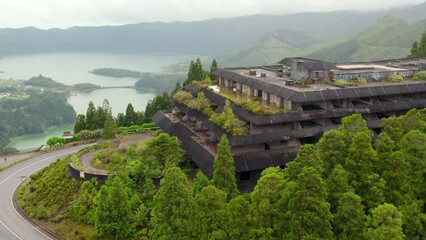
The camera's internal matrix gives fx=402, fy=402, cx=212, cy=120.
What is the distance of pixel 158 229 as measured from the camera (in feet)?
87.4

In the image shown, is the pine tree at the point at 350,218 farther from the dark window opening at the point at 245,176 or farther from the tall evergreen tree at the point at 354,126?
the dark window opening at the point at 245,176

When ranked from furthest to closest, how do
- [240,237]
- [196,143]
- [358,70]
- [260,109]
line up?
[358,70] → [196,143] → [260,109] → [240,237]

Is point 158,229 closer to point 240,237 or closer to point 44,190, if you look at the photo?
point 240,237

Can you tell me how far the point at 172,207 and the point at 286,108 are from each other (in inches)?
715

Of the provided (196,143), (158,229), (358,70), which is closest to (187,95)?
(196,143)

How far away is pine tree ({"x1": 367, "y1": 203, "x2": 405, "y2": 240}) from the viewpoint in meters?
21.1

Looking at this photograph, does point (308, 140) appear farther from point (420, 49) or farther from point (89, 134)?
point (420, 49)

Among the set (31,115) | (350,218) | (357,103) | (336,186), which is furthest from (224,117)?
(31,115)

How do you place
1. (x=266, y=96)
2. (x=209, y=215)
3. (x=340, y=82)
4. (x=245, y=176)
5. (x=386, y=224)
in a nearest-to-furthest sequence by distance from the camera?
1. (x=386, y=224)
2. (x=209, y=215)
3. (x=245, y=176)
4. (x=266, y=96)
5. (x=340, y=82)

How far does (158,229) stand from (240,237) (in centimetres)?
625

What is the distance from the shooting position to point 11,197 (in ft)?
144

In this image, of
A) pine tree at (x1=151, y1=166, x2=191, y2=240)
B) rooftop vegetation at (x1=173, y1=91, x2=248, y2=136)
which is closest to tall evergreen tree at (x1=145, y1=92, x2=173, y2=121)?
rooftop vegetation at (x1=173, y1=91, x2=248, y2=136)

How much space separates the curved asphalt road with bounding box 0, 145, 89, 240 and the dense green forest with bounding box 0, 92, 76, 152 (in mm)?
57410

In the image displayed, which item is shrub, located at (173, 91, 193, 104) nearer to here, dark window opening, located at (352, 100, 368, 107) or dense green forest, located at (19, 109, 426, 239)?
dense green forest, located at (19, 109, 426, 239)
